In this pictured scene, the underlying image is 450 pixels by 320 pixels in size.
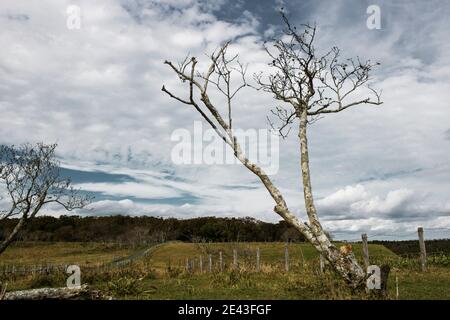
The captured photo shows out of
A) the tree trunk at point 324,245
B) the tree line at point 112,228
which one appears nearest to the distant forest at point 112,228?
the tree line at point 112,228

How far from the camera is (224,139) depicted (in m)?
13.3

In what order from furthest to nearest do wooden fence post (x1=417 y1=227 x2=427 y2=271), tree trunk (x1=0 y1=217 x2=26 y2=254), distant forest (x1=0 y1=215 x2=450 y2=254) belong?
→ 1. distant forest (x1=0 y1=215 x2=450 y2=254)
2. tree trunk (x1=0 y1=217 x2=26 y2=254)
3. wooden fence post (x1=417 y1=227 x2=427 y2=271)

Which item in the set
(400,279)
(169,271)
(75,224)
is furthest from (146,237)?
(400,279)

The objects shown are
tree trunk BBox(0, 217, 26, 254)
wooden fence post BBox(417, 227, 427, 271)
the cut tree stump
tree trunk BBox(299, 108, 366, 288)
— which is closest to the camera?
the cut tree stump

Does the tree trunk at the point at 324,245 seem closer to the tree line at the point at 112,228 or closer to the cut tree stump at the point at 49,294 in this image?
the cut tree stump at the point at 49,294

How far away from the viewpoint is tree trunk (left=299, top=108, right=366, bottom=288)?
1142 centimetres

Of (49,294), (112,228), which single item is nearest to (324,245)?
(49,294)

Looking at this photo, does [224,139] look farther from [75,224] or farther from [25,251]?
[75,224]

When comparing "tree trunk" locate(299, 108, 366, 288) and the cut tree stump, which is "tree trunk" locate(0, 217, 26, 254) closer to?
the cut tree stump

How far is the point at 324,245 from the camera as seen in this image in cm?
1191

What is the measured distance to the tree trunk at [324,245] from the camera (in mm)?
11422

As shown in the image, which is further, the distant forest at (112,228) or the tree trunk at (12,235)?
the distant forest at (112,228)

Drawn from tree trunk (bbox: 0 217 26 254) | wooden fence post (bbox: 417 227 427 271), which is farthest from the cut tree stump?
tree trunk (bbox: 0 217 26 254)
